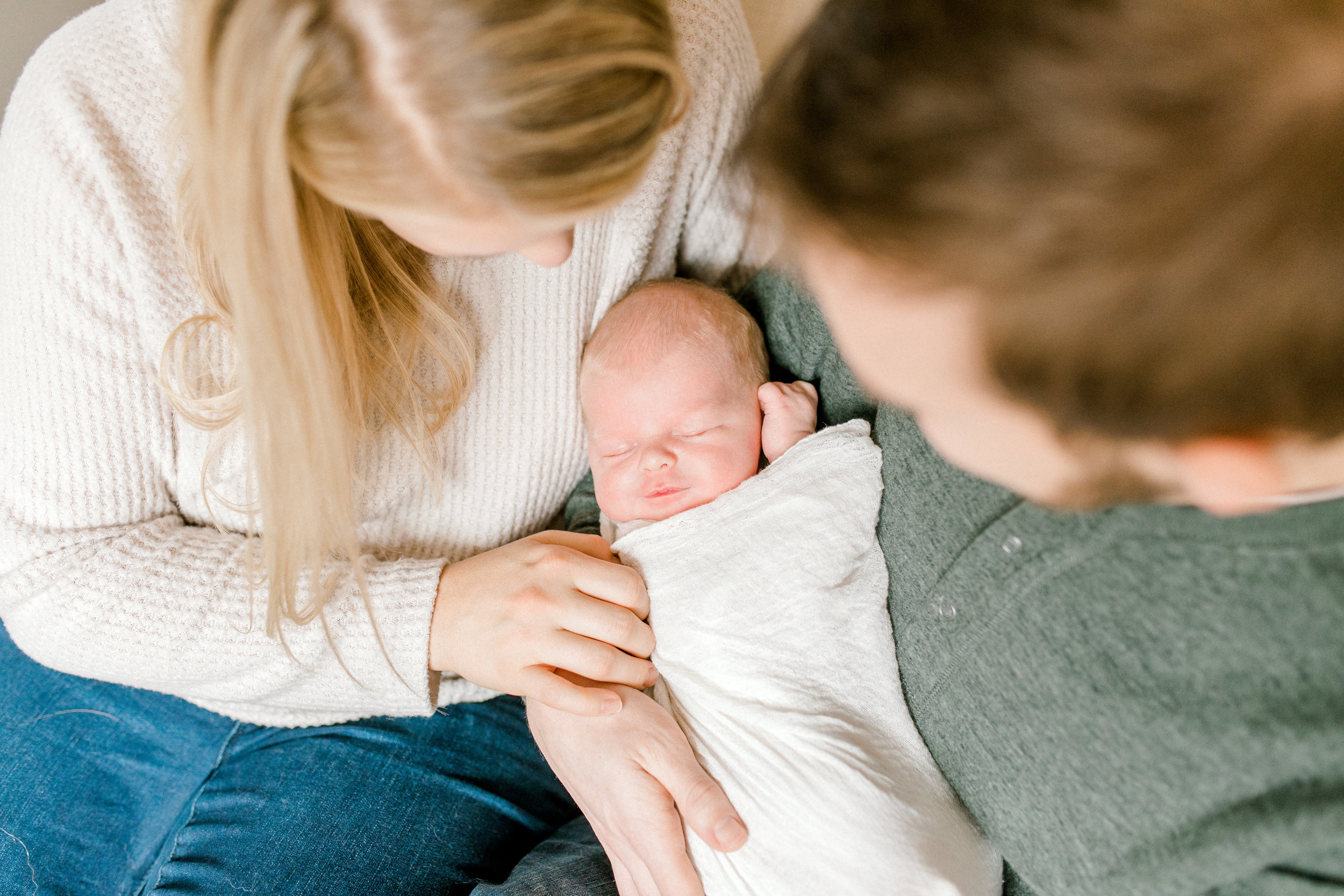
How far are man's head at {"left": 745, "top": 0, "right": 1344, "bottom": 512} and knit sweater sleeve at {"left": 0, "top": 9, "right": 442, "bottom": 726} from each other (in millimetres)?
711

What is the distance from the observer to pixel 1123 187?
1.42 feet

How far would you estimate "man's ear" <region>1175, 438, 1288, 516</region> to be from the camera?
1.67 feet

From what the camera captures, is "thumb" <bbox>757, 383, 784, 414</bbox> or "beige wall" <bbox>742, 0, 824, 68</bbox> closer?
"thumb" <bbox>757, 383, 784, 414</bbox>

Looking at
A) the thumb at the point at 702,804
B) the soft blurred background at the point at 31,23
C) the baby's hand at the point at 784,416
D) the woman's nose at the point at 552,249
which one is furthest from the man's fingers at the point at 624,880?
the soft blurred background at the point at 31,23

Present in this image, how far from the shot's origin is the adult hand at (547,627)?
36.7 inches

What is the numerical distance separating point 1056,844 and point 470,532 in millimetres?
799

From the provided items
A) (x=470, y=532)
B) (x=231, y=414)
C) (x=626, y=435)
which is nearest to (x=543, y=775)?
(x=470, y=532)

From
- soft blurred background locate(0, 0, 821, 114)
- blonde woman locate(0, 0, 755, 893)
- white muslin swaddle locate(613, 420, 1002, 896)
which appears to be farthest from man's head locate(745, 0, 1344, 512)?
soft blurred background locate(0, 0, 821, 114)

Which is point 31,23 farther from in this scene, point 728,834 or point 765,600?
point 728,834

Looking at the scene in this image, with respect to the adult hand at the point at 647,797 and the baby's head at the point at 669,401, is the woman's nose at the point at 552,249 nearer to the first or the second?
the baby's head at the point at 669,401

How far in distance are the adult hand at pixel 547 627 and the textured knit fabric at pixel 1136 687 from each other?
337mm

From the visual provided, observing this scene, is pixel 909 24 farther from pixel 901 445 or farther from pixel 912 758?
pixel 912 758

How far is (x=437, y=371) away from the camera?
1.01m

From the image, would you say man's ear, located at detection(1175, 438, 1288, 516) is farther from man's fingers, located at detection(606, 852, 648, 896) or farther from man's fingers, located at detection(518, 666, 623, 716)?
man's fingers, located at detection(606, 852, 648, 896)
